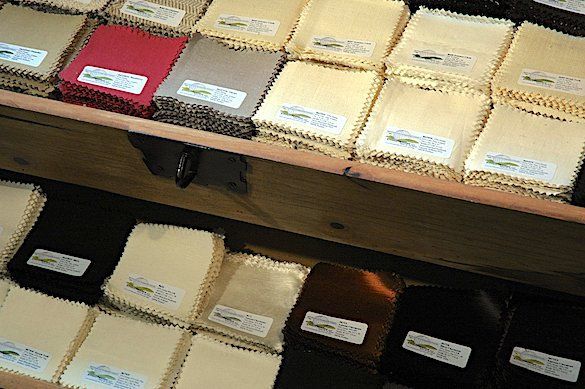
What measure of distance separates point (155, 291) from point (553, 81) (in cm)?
95

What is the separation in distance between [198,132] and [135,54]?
287mm

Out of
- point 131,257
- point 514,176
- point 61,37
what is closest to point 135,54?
point 61,37

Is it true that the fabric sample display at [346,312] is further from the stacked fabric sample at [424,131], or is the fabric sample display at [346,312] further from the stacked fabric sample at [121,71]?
the stacked fabric sample at [121,71]

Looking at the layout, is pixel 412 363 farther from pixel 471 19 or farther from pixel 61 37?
pixel 61 37

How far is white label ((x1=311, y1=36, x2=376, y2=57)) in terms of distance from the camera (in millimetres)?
1543

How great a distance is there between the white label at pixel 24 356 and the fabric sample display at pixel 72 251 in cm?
14

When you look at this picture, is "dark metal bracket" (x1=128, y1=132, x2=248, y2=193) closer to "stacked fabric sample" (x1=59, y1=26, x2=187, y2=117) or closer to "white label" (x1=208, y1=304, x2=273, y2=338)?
"stacked fabric sample" (x1=59, y1=26, x2=187, y2=117)

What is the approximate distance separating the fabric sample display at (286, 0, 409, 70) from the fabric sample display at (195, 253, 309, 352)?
49 cm

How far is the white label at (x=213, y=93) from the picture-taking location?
59.5 inches

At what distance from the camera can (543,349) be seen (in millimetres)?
1430

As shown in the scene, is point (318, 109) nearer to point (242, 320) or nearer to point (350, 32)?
point (350, 32)

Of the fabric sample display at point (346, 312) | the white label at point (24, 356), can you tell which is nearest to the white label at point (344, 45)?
the fabric sample display at point (346, 312)

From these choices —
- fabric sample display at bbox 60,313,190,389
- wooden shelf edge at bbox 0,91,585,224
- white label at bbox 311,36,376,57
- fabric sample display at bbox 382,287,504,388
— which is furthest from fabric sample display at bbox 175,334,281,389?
white label at bbox 311,36,376,57

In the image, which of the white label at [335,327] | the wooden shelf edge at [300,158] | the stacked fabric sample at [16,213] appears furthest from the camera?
the stacked fabric sample at [16,213]
